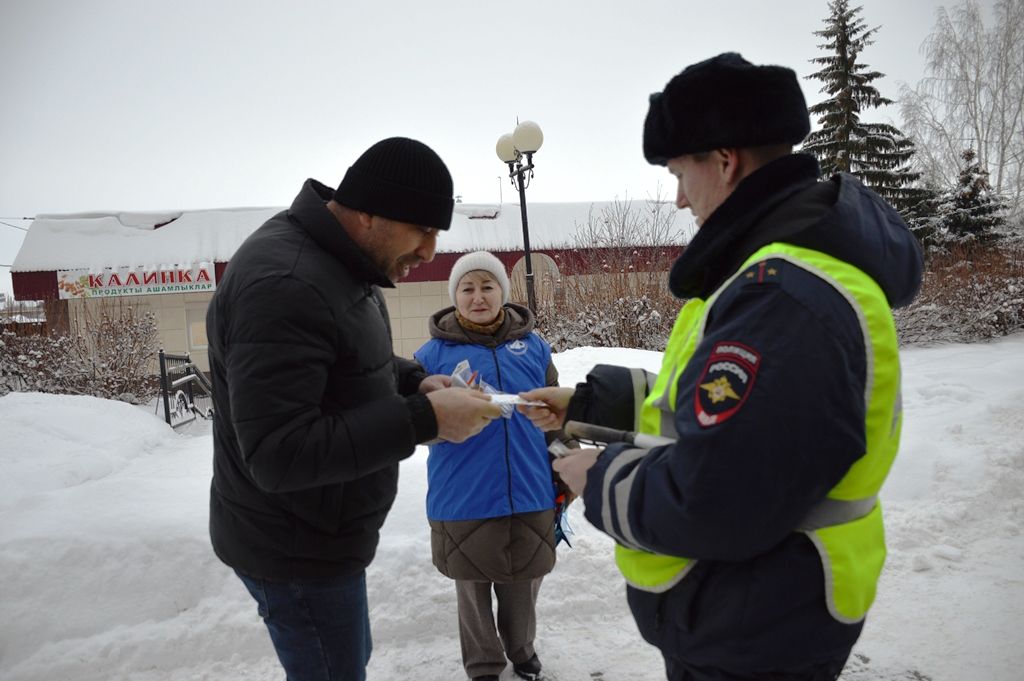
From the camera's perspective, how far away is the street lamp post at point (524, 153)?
10008 millimetres

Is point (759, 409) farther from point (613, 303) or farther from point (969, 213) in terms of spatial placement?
point (969, 213)

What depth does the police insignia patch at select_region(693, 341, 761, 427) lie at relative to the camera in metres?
1.17

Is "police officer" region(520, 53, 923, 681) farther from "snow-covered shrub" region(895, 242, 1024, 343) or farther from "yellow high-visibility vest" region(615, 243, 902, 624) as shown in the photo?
"snow-covered shrub" region(895, 242, 1024, 343)

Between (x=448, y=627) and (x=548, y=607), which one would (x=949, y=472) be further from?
(x=448, y=627)

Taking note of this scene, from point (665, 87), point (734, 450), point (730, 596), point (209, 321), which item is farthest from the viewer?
point (209, 321)

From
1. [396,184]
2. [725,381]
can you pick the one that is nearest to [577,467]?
[725,381]

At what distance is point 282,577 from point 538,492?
1658 millimetres

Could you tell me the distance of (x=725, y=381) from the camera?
1199mm

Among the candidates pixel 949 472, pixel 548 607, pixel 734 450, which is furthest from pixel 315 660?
pixel 949 472

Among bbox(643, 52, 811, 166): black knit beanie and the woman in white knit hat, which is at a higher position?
bbox(643, 52, 811, 166): black knit beanie

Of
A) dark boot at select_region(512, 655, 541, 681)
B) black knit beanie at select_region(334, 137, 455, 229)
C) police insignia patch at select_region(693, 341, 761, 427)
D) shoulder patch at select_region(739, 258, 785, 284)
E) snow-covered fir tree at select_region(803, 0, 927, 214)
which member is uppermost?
snow-covered fir tree at select_region(803, 0, 927, 214)

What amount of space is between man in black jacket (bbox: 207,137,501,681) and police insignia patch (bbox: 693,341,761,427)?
33.9 inches

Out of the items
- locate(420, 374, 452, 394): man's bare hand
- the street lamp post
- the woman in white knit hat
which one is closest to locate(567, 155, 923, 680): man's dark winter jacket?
locate(420, 374, 452, 394): man's bare hand

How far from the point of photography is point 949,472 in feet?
18.1
